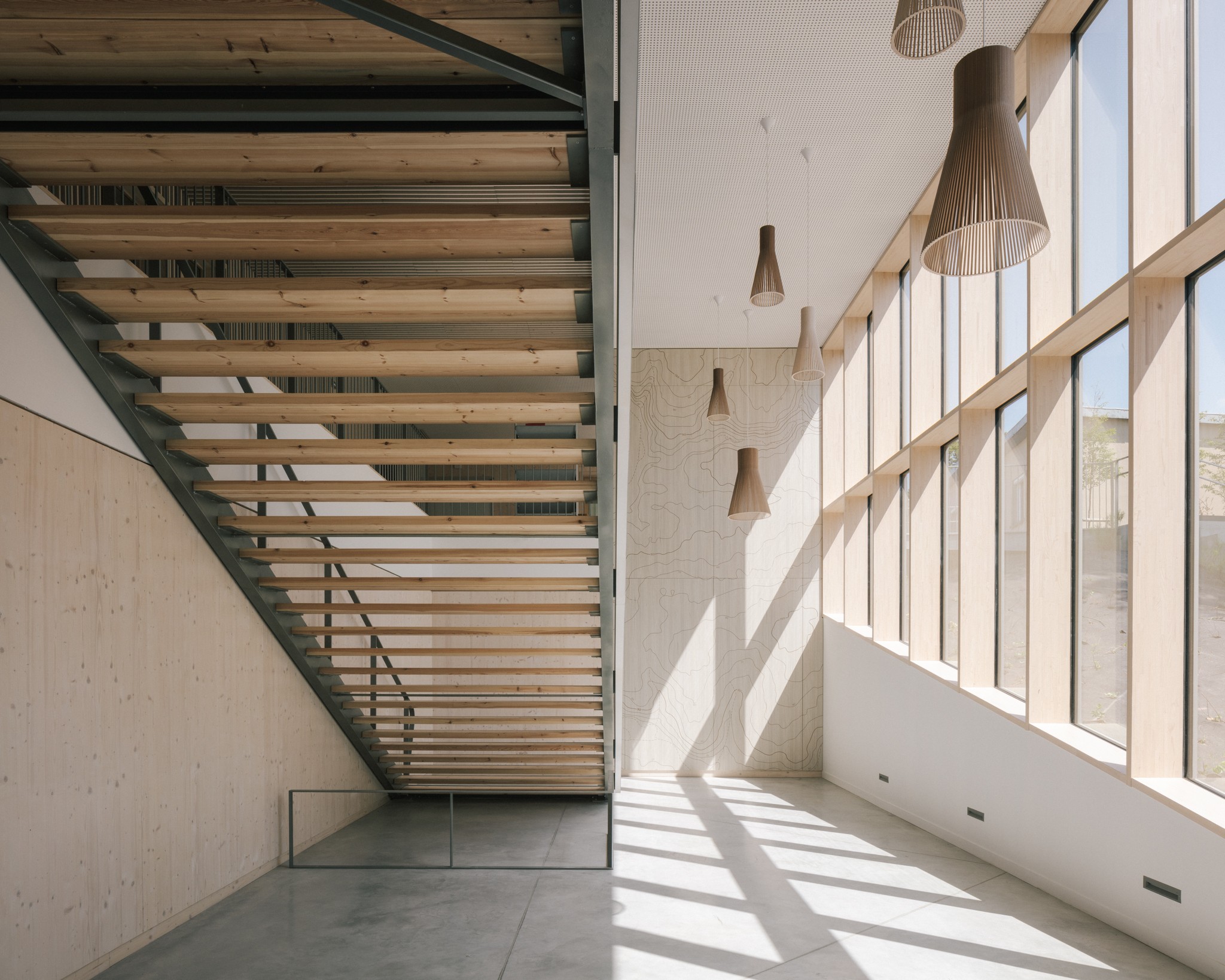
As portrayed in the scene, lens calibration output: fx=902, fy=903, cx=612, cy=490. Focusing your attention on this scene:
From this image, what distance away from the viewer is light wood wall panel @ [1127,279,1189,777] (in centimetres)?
466

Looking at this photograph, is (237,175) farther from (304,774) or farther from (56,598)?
(304,774)

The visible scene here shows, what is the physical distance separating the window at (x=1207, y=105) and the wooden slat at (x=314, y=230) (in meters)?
3.06

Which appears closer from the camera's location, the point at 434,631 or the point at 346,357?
the point at 346,357

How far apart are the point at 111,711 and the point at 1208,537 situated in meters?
5.69

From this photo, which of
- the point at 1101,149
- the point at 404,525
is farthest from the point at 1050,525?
the point at 404,525

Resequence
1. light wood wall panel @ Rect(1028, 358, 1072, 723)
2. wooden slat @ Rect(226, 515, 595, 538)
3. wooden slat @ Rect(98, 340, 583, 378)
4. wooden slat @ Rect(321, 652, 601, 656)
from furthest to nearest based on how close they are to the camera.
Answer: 1. wooden slat @ Rect(321, 652, 601, 656)
2. light wood wall panel @ Rect(1028, 358, 1072, 723)
3. wooden slat @ Rect(226, 515, 595, 538)
4. wooden slat @ Rect(98, 340, 583, 378)

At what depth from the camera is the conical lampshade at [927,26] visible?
10.5 feet

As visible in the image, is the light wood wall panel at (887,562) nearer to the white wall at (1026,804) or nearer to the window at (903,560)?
the window at (903,560)

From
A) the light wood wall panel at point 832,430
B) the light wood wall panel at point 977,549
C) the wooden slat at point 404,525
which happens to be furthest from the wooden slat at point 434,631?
the light wood wall panel at point 832,430

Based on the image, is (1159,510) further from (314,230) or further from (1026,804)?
(314,230)

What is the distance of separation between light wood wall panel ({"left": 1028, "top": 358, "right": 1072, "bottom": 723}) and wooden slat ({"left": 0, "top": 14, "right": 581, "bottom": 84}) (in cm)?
414

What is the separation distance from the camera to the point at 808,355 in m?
6.57

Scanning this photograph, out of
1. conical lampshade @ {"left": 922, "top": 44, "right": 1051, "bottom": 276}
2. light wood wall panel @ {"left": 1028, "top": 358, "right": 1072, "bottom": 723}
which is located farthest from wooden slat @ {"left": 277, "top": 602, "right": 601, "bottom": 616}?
conical lampshade @ {"left": 922, "top": 44, "right": 1051, "bottom": 276}

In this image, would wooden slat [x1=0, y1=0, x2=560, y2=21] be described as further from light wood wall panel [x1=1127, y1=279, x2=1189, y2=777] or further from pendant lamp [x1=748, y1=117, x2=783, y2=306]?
light wood wall panel [x1=1127, y1=279, x2=1189, y2=777]
